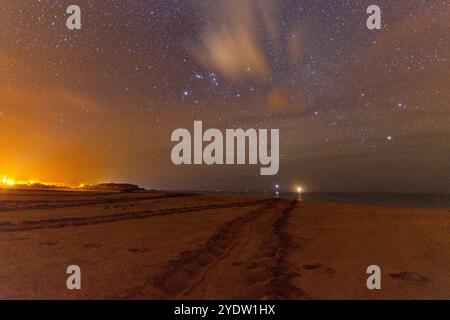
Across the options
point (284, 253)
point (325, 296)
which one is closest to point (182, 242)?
point (284, 253)

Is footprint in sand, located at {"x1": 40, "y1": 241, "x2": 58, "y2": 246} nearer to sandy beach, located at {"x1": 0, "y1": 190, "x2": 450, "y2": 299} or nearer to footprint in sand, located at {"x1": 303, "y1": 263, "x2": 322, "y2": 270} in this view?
sandy beach, located at {"x1": 0, "y1": 190, "x2": 450, "y2": 299}

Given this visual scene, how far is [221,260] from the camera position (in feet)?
24.3

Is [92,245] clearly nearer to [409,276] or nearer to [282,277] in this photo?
[282,277]

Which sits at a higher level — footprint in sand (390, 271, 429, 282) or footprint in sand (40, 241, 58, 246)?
footprint in sand (40, 241, 58, 246)

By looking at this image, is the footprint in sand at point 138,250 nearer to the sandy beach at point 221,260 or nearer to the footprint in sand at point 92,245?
the sandy beach at point 221,260

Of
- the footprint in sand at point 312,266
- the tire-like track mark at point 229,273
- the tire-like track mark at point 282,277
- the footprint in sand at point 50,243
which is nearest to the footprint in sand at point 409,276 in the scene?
the footprint in sand at point 312,266

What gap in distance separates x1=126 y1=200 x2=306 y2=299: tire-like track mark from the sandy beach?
2 cm

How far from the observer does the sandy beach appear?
562cm

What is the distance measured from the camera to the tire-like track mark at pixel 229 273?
545cm

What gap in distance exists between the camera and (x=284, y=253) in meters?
8.10

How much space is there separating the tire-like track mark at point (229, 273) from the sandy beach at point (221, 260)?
0.02 metres

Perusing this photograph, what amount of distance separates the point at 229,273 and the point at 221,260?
956mm

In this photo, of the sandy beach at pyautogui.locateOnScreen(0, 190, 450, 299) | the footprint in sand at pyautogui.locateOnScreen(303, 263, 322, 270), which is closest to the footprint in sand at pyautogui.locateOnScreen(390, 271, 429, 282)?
the sandy beach at pyautogui.locateOnScreen(0, 190, 450, 299)
